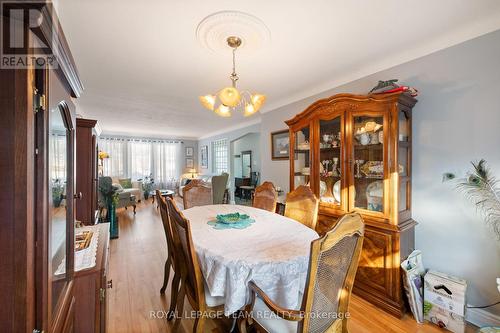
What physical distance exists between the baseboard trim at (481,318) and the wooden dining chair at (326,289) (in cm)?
138

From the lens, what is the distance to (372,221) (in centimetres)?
202

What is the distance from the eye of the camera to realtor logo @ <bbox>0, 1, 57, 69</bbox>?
489 millimetres

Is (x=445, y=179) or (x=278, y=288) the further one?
(x=445, y=179)

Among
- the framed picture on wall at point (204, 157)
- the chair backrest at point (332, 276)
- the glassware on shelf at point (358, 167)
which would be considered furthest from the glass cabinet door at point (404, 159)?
the framed picture on wall at point (204, 157)

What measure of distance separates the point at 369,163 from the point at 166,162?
762cm

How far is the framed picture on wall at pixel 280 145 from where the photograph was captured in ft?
11.8

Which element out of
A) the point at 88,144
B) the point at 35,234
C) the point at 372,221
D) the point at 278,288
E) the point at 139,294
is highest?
the point at 88,144

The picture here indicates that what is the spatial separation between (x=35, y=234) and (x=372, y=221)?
2229mm

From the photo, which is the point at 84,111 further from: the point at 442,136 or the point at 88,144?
the point at 442,136

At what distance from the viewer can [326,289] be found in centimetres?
103

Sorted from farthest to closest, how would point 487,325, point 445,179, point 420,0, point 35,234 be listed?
point 445,179
point 487,325
point 420,0
point 35,234

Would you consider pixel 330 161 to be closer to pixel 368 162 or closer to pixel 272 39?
pixel 368 162

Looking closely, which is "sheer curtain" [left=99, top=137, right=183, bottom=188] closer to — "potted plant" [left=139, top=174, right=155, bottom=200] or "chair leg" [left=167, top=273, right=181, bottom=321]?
"potted plant" [left=139, top=174, right=155, bottom=200]

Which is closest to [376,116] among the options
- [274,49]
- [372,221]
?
[372,221]
